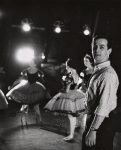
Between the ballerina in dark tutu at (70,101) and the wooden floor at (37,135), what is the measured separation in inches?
13.3

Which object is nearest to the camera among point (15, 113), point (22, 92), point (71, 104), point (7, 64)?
point (71, 104)

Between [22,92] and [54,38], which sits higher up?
[54,38]

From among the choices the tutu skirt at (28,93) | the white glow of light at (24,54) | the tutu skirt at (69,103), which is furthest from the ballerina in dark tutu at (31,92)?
the white glow of light at (24,54)

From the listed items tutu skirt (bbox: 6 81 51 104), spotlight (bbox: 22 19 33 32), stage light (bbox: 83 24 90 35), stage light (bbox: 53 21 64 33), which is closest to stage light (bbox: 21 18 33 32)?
spotlight (bbox: 22 19 33 32)

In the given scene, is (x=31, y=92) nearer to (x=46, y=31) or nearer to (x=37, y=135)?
(x=37, y=135)

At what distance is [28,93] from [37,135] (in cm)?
160

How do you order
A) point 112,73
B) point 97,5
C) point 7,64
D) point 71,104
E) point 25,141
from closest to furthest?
1. point 112,73
2. point 25,141
3. point 71,104
4. point 97,5
5. point 7,64

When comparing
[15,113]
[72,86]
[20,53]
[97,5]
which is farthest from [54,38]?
[72,86]

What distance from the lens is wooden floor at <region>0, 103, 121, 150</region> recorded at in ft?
13.3

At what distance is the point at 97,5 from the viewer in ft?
28.6

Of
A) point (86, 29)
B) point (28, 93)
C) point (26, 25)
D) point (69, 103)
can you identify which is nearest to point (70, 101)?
point (69, 103)

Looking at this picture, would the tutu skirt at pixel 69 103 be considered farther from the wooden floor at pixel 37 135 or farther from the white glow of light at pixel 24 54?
the white glow of light at pixel 24 54

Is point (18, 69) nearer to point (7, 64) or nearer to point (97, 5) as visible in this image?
point (7, 64)

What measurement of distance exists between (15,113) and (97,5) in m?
5.18
